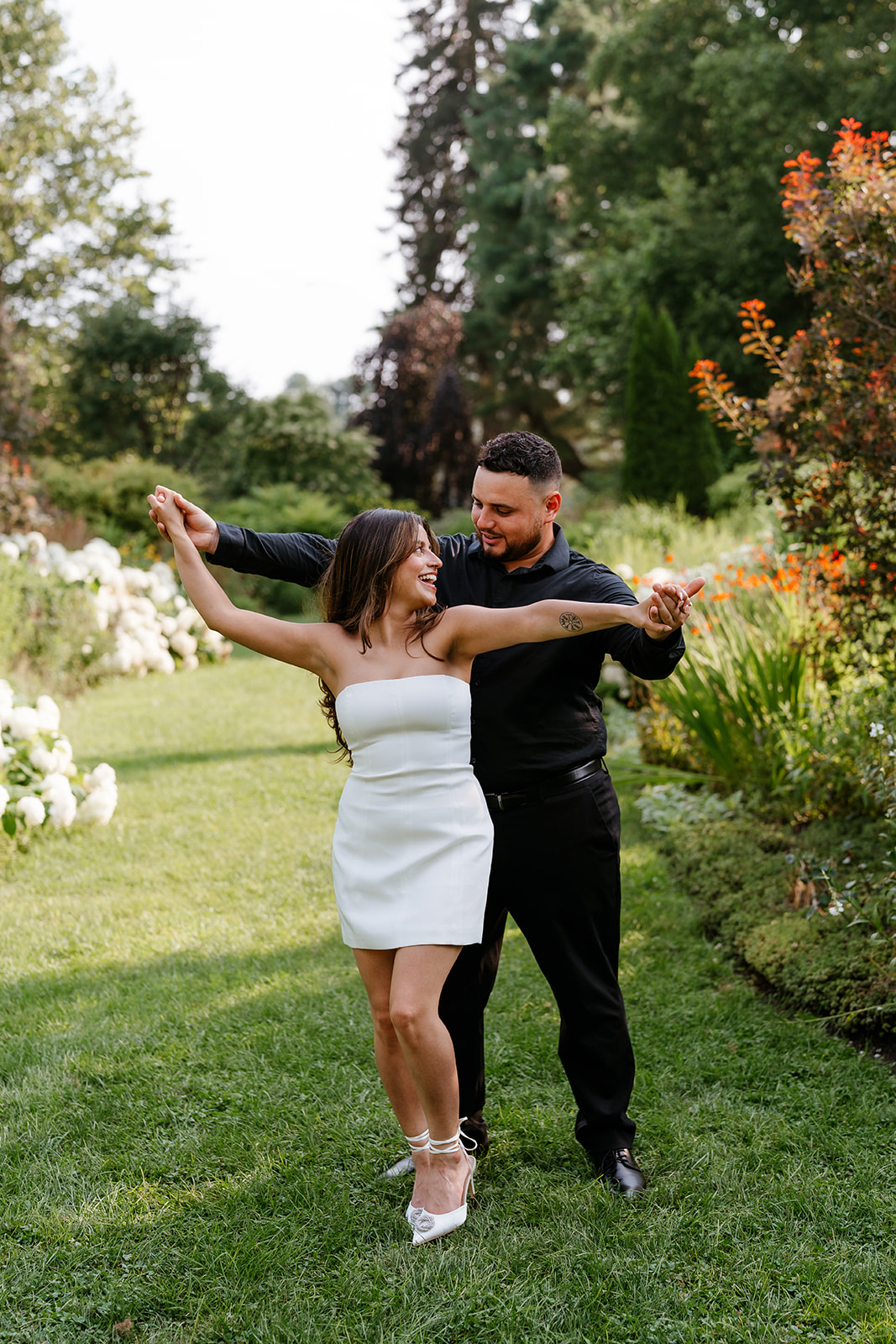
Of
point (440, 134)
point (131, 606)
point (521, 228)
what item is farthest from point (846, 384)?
point (440, 134)

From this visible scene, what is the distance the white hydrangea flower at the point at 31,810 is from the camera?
18.1 feet

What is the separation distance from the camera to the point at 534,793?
285 cm

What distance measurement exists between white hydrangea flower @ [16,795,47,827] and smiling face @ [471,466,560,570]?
3.59 metres

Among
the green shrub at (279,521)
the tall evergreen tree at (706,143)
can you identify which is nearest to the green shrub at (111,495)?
the green shrub at (279,521)

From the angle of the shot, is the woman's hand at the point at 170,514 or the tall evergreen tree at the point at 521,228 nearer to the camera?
the woman's hand at the point at 170,514

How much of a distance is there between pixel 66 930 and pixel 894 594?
4.05m

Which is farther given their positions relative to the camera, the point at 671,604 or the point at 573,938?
the point at 573,938

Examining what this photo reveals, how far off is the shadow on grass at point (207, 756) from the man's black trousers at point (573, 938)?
14.9 feet

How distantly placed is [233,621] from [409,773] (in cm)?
58

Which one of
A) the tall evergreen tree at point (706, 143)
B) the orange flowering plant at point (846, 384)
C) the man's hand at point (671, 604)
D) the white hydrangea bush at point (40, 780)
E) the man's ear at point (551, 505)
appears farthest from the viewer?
the tall evergreen tree at point (706, 143)

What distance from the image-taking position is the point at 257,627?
2.61 m

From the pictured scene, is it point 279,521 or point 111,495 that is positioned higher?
point 111,495

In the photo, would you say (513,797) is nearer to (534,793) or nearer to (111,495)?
(534,793)

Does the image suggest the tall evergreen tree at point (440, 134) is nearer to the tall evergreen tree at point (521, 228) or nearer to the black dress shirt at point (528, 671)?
the tall evergreen tree at point (521, 228)
